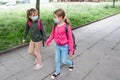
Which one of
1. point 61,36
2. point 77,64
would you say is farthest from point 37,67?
point 61,36

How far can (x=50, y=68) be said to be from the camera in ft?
14.9

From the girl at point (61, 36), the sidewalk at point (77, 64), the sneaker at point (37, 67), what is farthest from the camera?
the sneaker at point (37, 67)

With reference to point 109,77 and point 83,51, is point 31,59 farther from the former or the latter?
point 109,77

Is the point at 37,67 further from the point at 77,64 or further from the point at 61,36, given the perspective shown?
the point at 61,36

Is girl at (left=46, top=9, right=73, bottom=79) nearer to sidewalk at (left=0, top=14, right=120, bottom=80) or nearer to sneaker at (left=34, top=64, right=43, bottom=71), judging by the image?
sidewalk at (left=0, top=14, right=120, bottom=80)

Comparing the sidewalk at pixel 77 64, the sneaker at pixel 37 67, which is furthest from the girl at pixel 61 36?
the sneaker at pixel 37 67

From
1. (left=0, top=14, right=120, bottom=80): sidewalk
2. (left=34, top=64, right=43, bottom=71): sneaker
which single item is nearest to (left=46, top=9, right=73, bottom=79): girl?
(left=0, top=14, right=120, bottom=80): sidewalk

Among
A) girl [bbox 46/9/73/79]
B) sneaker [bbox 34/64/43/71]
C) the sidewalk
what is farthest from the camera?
sneaker [bbox 34/64/43/71]

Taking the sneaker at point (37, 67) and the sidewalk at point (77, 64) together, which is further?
the sneaker at point (37, 67)

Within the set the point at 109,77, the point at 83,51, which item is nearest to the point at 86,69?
the point at 109,77

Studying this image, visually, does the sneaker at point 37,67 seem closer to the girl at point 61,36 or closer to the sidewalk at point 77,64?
the sidewalk at point 77,64

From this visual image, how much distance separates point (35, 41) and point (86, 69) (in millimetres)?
1469

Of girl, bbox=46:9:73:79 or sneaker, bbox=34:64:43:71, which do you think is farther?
sneaker, bbox=34:64:43:71

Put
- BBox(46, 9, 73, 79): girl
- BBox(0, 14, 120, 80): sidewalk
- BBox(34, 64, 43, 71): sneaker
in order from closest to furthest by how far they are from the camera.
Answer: BBox(46, 9, 73, 79): girl → BBox(0, 14, 120, 80): sidewalk → BBox(34, 64, 43, 71): sneaker
